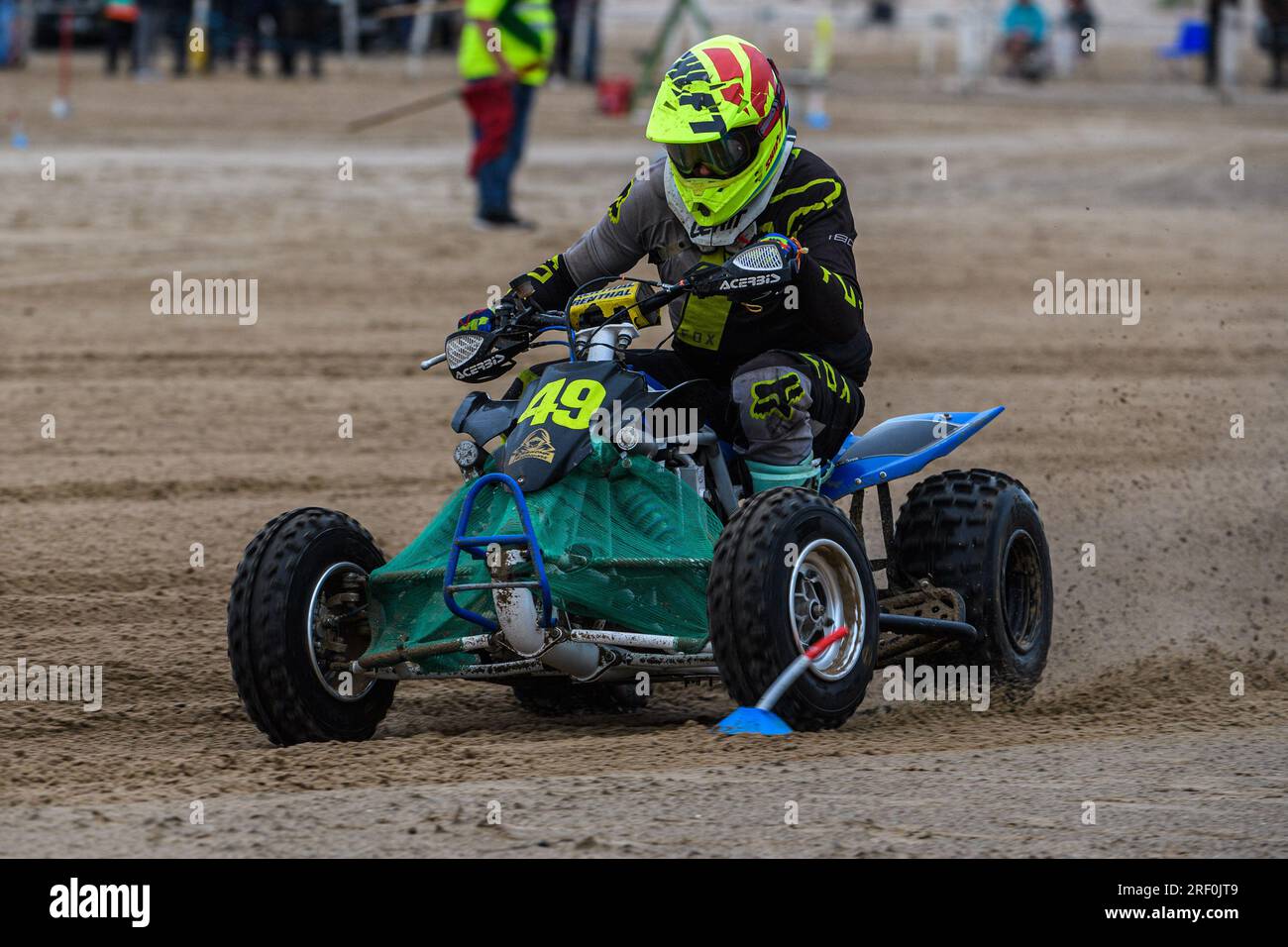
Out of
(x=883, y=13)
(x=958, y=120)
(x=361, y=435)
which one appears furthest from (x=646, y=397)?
(x=883, y=13)

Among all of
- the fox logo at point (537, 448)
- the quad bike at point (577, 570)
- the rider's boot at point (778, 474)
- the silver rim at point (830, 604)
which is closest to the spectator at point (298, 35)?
the quad bike at point (577, 570)

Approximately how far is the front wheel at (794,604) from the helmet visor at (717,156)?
3.57ft

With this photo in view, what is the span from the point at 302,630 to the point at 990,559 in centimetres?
227

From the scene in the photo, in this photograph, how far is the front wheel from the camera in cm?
555

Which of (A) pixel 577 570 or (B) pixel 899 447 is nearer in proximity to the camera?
(A) pixel 577 570

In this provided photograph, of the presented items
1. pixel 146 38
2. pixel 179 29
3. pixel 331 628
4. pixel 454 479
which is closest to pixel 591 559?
pixel 331 628

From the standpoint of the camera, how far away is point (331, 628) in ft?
19.8

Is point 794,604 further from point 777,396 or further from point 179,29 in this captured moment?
point 179,29

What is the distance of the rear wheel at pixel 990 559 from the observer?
672 cm

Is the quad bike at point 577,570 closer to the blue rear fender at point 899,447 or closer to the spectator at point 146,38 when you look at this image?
the blue rear fender at point 899,447

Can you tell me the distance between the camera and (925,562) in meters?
6.82

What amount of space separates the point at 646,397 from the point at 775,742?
3.70ft

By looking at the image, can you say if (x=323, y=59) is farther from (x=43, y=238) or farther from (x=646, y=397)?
(x=646, y=397)

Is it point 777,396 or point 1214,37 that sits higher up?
point 1214,37
